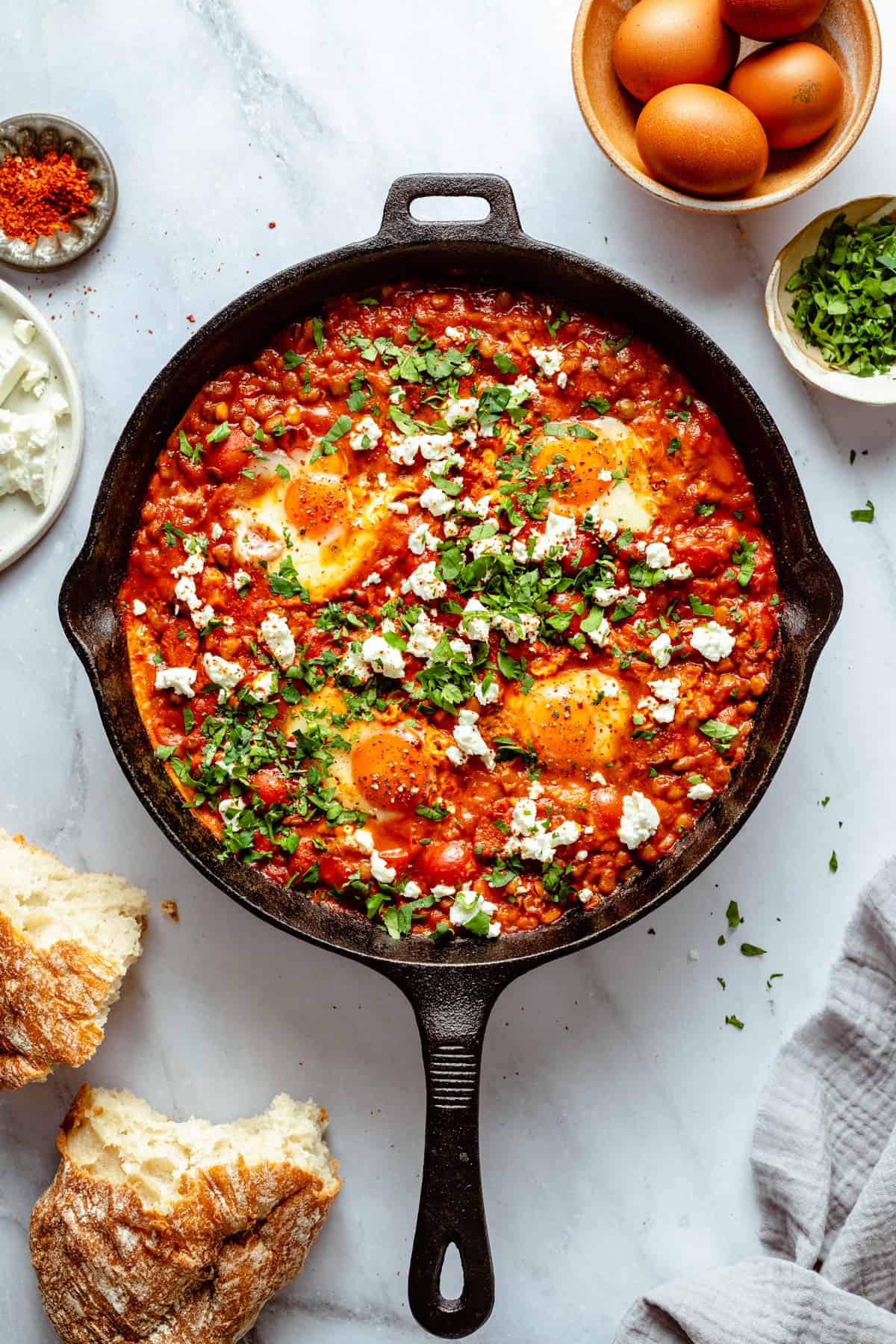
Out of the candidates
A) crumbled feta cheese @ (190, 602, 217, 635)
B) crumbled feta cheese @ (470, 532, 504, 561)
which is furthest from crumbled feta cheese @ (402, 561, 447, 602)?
crumbled feta cheese @ (190, 602, 217, 635)

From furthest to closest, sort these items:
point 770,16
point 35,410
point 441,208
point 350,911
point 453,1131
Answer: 1. point 35,410
2. point 441,208
3. point 350,911
4. point 770,16
5. point 453,1131

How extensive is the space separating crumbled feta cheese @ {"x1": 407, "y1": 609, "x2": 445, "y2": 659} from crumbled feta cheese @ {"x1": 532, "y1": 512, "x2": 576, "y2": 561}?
398 mm

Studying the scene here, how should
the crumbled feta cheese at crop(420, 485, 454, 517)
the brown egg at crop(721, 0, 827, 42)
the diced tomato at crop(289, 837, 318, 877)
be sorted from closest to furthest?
the brown egg at crop(721, 0, 827, 42) → the crumbled feta cheese at crop(420, 485, 454, 517) → the diced tomato at crop(289, 837, 318, 877)

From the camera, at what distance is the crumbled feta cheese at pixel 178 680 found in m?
3.72

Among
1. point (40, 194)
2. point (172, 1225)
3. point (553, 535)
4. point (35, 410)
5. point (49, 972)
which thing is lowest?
point (172, 1225)

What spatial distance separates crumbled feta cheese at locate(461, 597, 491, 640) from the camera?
145 inches

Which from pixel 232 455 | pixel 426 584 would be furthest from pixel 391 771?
pixel 232 455

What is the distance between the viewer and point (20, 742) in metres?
4.23

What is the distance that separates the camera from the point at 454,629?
378 centimetres

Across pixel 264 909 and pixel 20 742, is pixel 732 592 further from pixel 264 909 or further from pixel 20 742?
pixel 20 742

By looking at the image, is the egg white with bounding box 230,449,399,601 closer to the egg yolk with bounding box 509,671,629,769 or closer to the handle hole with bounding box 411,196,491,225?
the egg yolk with bounding box 509,671,629,769

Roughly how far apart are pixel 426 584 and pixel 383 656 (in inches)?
10.8

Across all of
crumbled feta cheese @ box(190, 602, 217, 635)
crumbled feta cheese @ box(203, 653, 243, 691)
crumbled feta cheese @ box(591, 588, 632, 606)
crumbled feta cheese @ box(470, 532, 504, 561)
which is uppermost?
crumbled feta cheese @ box(190, 602, 217, 635)

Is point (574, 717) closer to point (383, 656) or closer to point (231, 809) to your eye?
point (383, 656)
